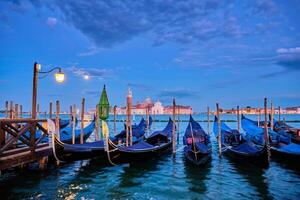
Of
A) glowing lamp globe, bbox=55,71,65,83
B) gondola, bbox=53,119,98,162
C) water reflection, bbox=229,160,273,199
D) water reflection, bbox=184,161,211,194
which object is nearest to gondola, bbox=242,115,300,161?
water reflection, bbox=229,160,273,199

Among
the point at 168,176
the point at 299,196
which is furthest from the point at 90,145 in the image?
the point at 299,196

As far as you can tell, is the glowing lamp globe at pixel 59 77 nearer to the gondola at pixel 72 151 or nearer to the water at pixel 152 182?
the gondola at pixel 72 151

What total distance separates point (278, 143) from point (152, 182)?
24.3 feet

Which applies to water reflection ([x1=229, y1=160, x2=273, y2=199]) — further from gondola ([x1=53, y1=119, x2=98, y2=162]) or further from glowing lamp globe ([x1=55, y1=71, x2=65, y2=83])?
glowing lamp globe ([x1=55, y1=71, x2=65, y2=83])

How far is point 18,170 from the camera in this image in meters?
8.04

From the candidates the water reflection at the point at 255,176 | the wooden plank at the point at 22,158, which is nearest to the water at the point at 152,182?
the water reflection at the point at 255,176

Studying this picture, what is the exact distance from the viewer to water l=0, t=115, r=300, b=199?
616 centimetres

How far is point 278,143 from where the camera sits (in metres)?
11.8

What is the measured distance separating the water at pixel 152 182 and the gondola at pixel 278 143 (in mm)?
475

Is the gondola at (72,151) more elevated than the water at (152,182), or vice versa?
the gondola at (72,151)

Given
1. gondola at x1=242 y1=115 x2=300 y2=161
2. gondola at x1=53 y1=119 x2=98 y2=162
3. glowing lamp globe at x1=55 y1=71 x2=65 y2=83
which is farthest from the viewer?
gondola at x1=242 y1=115 x2=300 y2=161

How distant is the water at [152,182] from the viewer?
616cm

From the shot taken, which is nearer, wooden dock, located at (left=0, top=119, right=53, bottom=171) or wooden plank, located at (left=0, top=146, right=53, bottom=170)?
wooden plank, located at (left=0, top=146, right=53, bottom=170)

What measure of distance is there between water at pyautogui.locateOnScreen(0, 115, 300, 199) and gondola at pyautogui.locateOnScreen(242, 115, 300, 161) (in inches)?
18.7
